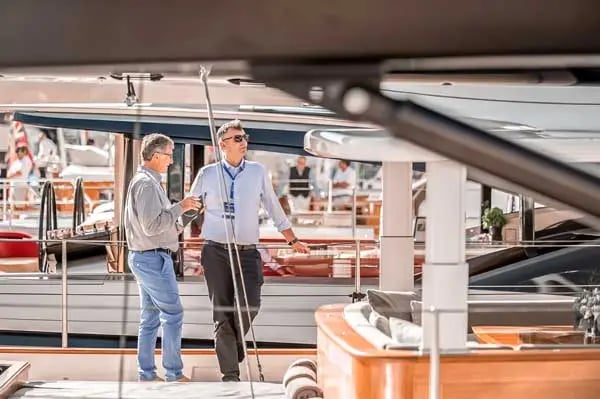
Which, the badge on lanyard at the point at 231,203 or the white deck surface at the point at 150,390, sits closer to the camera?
the white deck surface at the point at 150,390

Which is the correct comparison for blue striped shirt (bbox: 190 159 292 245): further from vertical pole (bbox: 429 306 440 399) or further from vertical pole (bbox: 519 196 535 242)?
vertical pole (bbox: 519 196 535 242)

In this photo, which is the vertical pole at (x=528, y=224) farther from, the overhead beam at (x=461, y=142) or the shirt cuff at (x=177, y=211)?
the overhead beam at (x=461, y=142)

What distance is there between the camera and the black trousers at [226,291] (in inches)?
123

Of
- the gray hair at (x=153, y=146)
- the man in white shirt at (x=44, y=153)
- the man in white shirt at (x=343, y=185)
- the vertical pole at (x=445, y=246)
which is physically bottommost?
the vertical pole at (x=445, y=246)

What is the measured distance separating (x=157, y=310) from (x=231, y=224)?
403 mm

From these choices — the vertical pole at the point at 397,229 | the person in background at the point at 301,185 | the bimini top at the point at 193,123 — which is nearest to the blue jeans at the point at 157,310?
the vertical pole at the point at 397,229

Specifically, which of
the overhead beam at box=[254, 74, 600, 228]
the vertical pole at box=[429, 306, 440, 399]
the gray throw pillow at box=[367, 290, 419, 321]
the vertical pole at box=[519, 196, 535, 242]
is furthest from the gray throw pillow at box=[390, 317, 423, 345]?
the vertical pole at box=[519, 196, 535, 242]

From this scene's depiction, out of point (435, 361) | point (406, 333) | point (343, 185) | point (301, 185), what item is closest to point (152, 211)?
point (406, 333)

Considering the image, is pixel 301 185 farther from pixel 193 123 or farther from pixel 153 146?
pixel 153 146

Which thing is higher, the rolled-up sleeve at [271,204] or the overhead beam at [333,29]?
the overhead beam at [333,29]

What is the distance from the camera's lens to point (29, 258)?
5.52 m

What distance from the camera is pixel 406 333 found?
1.83 m

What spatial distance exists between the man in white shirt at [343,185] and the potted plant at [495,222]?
3481 mm

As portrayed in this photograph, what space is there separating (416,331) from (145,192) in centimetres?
136
